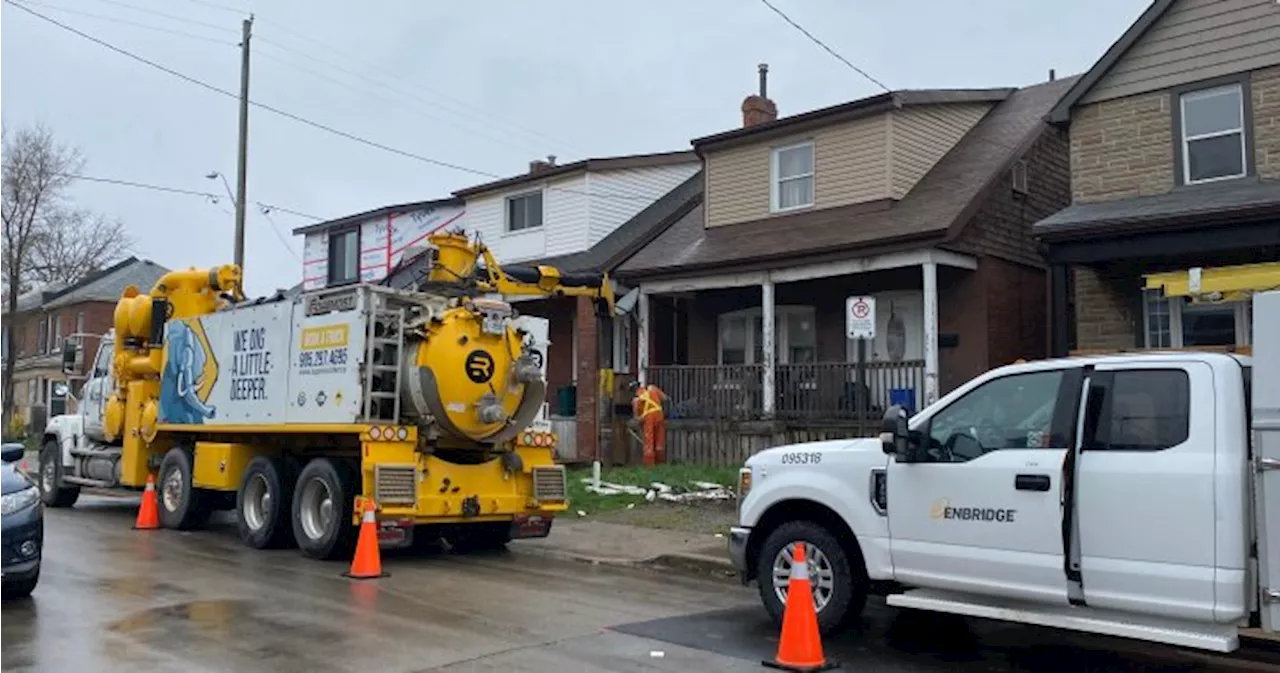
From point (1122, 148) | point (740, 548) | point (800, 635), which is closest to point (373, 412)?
point (740, 548)

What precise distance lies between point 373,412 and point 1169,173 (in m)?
11.2

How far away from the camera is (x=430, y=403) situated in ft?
37.8

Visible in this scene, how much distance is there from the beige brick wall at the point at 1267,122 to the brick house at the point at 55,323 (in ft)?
141

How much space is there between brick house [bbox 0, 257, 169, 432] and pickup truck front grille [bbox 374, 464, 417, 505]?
127 ft

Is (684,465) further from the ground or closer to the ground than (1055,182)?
closer to the ground

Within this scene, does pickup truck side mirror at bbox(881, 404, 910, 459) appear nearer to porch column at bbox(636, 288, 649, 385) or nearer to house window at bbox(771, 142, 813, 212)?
porch column at bbox(636, 288, 649, 385)

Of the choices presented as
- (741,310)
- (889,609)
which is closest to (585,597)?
(889,609)

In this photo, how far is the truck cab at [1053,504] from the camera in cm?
612

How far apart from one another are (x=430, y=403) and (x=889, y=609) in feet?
16.4

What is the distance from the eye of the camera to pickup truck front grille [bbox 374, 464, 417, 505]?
11.1 m

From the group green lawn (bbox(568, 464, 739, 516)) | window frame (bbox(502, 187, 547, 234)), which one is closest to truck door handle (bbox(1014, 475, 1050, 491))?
green lawn (bbox(568, 464, 739, 516))

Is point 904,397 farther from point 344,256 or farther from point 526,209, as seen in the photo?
point 344,256

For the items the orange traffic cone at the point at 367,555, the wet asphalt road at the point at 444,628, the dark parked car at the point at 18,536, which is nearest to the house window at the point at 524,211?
the wet asphalt road at the point at 444,628

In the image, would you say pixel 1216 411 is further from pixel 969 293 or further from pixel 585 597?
pixel 969 293
